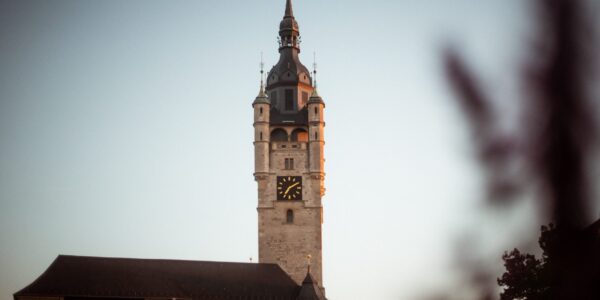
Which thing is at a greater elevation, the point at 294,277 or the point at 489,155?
the point at 294,277

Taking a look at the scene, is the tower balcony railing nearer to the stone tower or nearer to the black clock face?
the stone tower

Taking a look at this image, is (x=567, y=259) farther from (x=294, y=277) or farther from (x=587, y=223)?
(x=294, y=277)

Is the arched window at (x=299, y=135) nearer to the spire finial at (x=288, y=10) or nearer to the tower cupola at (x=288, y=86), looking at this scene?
the tower cupola at (x=288, y=86)

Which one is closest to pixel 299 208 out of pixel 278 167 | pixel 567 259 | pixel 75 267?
pixel 278 167

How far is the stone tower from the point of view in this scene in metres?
66.5

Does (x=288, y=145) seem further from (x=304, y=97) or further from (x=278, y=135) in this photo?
(x=304, y=97)

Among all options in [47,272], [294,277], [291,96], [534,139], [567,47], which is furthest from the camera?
[291,96]

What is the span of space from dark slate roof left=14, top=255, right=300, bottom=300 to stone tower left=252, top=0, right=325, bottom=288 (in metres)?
2.52

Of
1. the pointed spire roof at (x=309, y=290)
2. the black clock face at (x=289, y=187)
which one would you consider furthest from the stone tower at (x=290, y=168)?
the pointed spire roof at (x=309, y=290)

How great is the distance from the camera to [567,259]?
3463mm

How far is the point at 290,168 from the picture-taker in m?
68.8

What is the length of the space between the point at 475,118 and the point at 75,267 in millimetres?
61172

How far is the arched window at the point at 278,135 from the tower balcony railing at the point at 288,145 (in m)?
0.70

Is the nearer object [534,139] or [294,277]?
[534,139]
